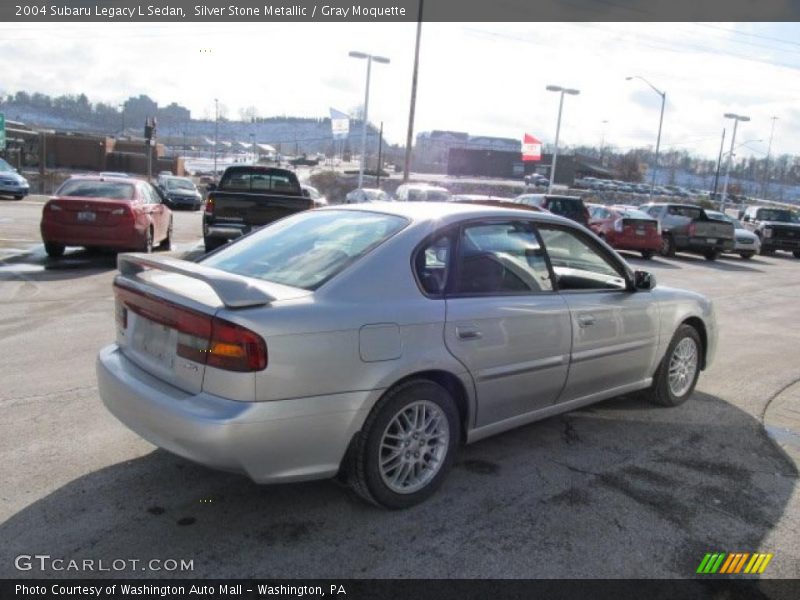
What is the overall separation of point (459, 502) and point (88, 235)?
933 centimetres

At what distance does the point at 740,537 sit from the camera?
3426mm

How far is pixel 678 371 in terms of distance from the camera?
5.38 meters

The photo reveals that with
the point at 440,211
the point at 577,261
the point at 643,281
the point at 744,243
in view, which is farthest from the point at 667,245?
the point at 440,211

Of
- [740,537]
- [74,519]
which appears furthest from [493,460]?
[74,519]

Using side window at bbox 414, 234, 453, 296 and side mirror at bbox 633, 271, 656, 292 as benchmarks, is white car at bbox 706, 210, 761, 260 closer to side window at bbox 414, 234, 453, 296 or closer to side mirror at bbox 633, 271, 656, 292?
side mirror at bbox 633, 271, 656, 292

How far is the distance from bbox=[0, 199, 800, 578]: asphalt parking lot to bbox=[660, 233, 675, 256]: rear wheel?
16317 mm

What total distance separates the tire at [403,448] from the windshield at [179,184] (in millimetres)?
29924

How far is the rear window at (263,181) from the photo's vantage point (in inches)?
553

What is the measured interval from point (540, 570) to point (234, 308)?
1.80 meters

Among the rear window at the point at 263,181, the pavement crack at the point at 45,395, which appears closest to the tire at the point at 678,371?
the pavement crack at the point at 45,395

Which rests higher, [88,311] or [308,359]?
[308,359]

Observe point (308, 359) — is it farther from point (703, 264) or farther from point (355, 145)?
point (355, 145)

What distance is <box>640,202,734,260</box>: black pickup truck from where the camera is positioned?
20484 mm

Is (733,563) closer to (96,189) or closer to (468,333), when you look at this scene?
(468,333)
